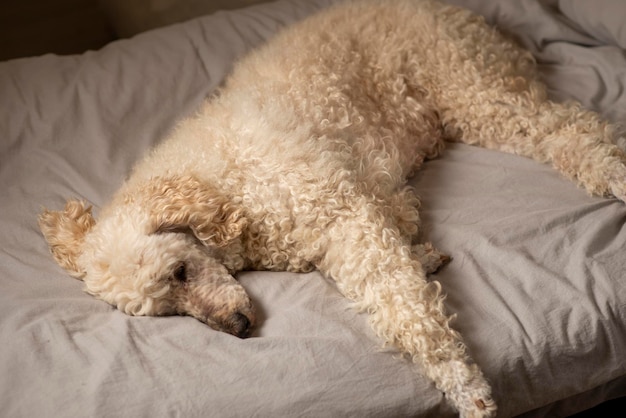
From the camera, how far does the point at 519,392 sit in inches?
71.0

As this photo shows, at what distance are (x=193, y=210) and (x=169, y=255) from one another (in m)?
0.15

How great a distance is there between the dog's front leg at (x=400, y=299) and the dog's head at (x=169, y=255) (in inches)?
12.6

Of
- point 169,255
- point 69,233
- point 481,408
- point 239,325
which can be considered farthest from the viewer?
point 69,233

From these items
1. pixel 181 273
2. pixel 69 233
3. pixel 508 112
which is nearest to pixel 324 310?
pixel 181 273

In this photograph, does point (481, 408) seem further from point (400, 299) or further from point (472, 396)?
point (400, 299)

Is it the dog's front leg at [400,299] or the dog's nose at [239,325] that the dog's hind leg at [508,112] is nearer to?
the dog's front leg at [400,299]

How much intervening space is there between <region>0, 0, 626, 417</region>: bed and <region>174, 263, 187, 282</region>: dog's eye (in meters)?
0.13

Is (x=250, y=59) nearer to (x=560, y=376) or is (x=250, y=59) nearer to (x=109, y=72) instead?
(x=109, y=72)

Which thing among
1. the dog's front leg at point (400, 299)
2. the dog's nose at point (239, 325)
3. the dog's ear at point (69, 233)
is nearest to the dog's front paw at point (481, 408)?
the dog's front leg at point (400, 299)

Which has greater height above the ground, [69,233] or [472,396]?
[69,233]

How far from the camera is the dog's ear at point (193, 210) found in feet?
6.38

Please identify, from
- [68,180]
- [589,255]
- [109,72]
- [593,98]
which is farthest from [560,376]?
[109,72]

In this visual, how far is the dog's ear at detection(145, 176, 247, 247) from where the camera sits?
6.38ft

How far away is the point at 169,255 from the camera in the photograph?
1941 millimetres
